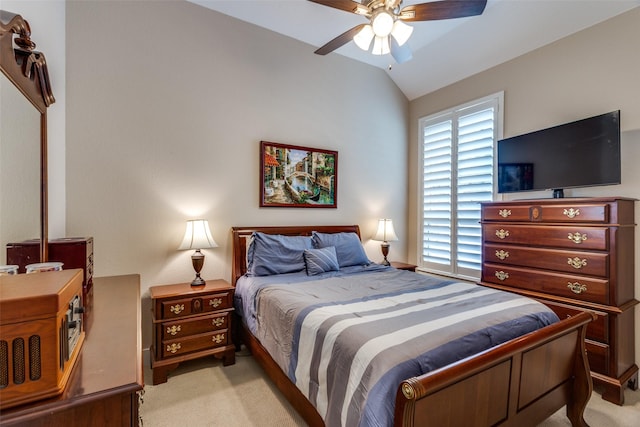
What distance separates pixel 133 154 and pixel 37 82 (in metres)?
1.22

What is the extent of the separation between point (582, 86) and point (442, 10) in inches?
66.5

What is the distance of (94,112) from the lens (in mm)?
2564

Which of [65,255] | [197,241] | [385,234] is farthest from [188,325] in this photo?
[385,234]

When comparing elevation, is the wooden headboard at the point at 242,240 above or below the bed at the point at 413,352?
above

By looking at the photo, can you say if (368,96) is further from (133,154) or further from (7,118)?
(7,118)

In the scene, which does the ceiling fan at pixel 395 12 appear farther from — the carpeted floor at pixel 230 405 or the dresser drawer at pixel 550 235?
the carpeted floor at pixel 230 405

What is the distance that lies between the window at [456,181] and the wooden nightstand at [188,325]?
2738 millimetres

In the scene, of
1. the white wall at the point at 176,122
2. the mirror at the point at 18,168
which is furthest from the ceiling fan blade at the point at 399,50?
the mirror at the point at 18,168

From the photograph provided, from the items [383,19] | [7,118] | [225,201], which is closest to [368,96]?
[383,19]

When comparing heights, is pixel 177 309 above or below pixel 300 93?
below

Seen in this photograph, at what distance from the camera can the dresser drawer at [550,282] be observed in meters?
2.29

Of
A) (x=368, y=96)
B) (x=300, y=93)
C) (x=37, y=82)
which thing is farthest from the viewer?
(x=368, y=96)

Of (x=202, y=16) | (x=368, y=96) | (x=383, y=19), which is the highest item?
(x=202, y=16)

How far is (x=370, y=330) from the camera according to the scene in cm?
151
